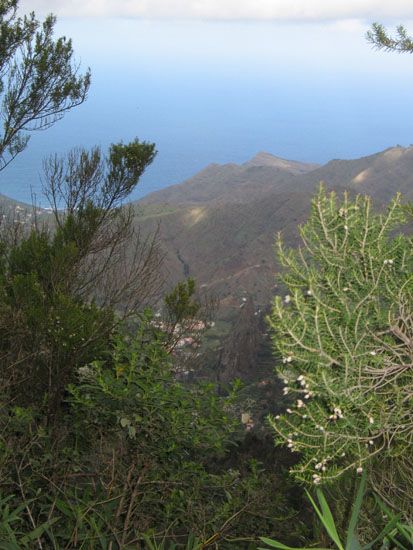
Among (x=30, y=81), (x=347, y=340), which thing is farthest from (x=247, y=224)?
(x=347, y=340)

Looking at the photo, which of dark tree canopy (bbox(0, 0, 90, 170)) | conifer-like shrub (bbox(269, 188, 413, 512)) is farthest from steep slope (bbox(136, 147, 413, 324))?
conifer-like shrub (bbox(269, 188, 413, 512))

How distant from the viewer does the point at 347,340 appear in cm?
374

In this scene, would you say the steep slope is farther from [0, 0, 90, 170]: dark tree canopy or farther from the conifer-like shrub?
the conifer-like shrub

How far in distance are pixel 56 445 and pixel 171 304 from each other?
5829mm

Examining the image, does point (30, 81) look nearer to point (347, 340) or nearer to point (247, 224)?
point (347, 340)

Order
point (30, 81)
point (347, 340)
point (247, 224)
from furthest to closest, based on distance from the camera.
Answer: point (247, 224) → point (30, 81) → point (347, 340)

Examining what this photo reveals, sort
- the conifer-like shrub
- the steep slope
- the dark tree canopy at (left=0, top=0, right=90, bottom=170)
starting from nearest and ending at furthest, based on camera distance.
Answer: the conifer-like shrub
the dark tree canopy at (left=0, top=0, right=90, bottom=170)
the steep slope

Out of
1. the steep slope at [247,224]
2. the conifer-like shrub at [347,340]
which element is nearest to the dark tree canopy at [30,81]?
the conifer-like shrub at [347,340]

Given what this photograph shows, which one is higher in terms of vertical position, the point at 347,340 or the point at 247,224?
the point at 247,224

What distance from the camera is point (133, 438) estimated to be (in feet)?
17.1

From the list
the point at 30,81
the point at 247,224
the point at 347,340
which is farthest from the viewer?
the point at 247,224

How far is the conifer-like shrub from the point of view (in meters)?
3.70

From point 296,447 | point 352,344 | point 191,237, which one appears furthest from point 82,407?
point 191,237

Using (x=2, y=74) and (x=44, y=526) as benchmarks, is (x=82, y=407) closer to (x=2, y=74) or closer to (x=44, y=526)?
(x=44, y=526)
